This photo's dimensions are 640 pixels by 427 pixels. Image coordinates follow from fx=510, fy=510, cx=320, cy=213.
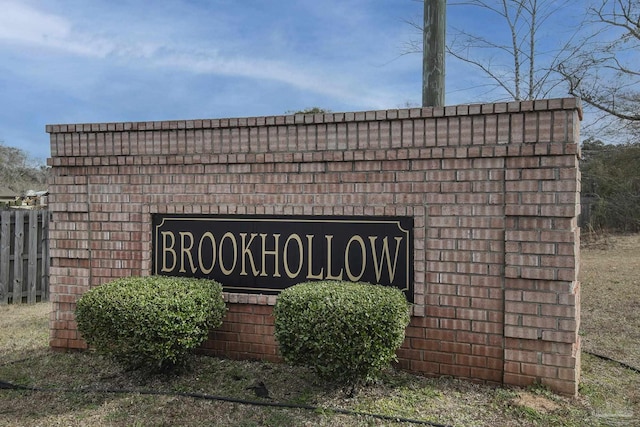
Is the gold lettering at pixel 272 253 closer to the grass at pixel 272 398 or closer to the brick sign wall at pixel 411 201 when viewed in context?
the brick sign wall at pixel 411 201

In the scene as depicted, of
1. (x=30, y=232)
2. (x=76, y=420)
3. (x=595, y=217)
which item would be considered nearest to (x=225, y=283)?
(x=76, y=420)

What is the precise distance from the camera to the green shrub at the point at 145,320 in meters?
3.93

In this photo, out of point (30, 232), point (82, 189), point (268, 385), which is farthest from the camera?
point (30, 232)

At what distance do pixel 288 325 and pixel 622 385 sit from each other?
296cm

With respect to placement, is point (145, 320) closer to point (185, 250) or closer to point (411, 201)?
point (185, 250)

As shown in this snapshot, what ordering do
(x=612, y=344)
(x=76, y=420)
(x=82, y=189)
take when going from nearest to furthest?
(x=76, y=420) → (x=82, y=189) → (x=612, y=344)

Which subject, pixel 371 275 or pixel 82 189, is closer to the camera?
pixel 371 275

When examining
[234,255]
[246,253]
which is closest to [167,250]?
[234,255]

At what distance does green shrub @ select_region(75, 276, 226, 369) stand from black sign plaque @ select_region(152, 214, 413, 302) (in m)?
0.53

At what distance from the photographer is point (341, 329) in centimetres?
358

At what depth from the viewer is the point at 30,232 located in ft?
27.8

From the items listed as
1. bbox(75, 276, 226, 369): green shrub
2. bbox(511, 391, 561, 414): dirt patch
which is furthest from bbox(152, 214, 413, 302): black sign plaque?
bbox(511, 391, 561, 414): dirt patch

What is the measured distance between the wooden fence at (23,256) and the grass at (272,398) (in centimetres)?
349

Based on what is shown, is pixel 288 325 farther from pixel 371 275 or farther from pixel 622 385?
pixel 622 385
